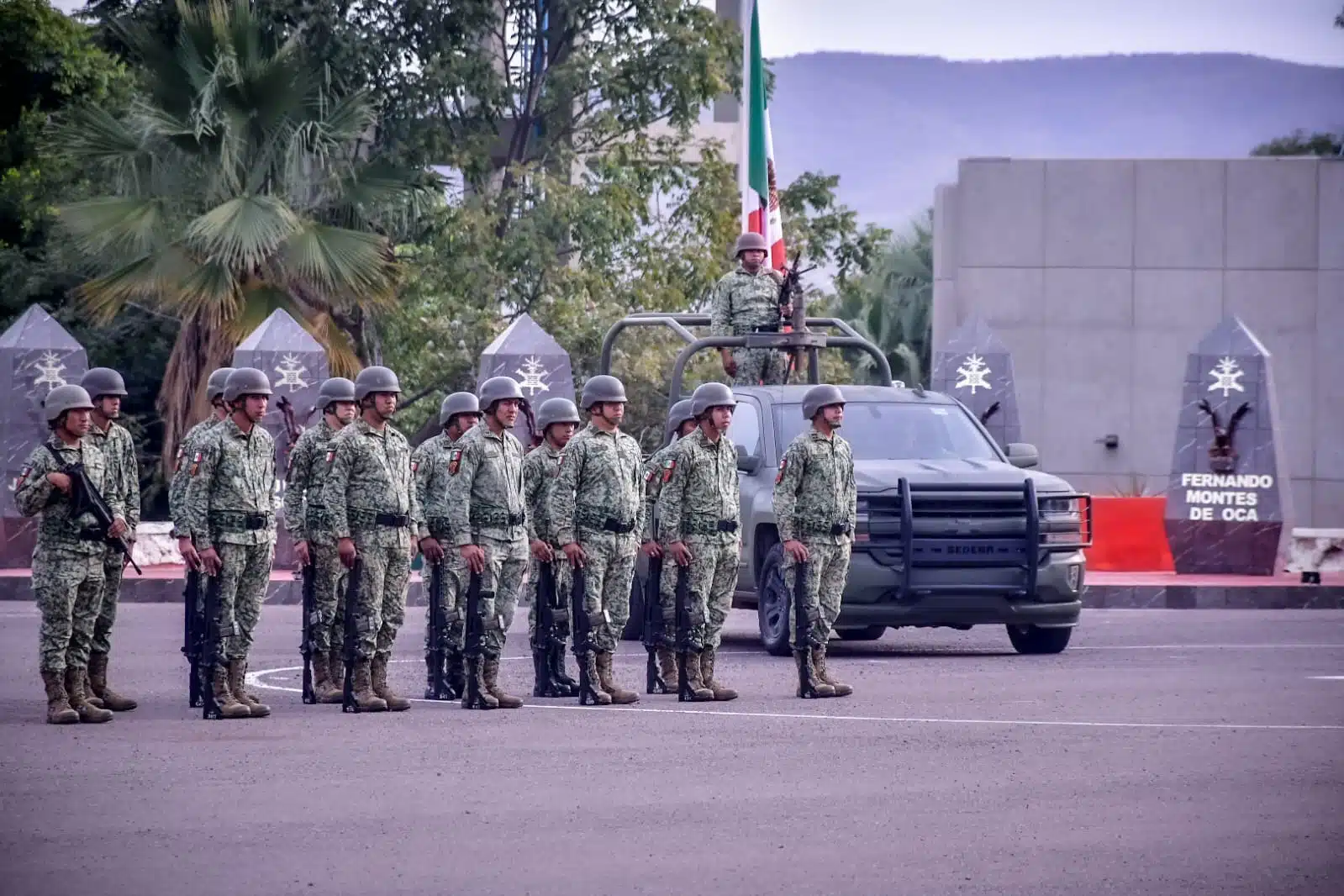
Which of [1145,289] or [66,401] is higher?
[1145,289]

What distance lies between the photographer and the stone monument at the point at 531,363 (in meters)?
25.4

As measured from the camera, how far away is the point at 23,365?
83.8 ft

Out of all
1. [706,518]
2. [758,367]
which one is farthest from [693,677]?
[758,367]

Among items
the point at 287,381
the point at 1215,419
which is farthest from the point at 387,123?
the point at 1215,419

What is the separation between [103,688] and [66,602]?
0.86 meters

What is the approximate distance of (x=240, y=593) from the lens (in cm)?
1363

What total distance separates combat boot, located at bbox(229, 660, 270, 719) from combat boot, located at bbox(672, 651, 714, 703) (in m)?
2.54

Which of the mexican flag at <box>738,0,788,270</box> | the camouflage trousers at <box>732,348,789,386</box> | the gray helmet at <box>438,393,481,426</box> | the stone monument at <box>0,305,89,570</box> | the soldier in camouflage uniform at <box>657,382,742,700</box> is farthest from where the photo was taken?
the mexican flag at <box>738,0,788,270</box>

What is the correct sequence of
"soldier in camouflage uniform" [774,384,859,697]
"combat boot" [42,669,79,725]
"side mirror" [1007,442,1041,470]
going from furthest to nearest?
"side mirror" [1007,442,1041,470] → "soldier in camouflage uniform" [774,384,859,697] → "combat boot" [42,669,79,725]

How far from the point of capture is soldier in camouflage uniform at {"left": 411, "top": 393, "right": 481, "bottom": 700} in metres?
14.5

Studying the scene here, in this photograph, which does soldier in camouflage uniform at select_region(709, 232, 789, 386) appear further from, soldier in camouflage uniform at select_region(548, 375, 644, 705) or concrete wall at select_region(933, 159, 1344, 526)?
concrete wall at select_region(933, 159, 1344, 526)

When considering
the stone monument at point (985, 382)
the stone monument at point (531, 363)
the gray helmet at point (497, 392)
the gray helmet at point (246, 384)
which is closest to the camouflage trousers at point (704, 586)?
the gray helmet at point (497, 392)

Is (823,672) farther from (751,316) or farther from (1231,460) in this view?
(1231,460)

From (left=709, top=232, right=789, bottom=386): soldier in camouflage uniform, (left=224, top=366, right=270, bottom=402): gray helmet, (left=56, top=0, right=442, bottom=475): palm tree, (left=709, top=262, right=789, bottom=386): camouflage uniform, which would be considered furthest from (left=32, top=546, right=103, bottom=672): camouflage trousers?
(left=56, top=0, right=442, bottom=475): palm tree
